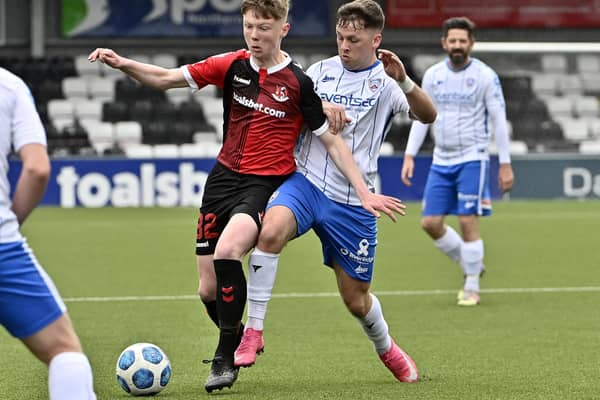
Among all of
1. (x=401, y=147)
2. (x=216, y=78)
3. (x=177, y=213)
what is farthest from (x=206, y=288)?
(x=401, y=147)

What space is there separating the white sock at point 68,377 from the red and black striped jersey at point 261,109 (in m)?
2.28

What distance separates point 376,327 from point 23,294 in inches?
108

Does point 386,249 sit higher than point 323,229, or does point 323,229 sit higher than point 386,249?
point 323,229

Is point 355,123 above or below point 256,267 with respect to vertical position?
above

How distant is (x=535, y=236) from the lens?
15602 mm

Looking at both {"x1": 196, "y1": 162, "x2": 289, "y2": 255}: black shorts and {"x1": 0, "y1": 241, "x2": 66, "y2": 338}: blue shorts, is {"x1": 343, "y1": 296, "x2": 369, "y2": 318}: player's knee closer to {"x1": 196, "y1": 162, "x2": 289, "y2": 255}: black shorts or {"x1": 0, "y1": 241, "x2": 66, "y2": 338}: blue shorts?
{"x1": 196, "y1": 162, "x2": 289, "y2": 255}: black shorts

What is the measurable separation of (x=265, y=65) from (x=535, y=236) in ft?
32.9

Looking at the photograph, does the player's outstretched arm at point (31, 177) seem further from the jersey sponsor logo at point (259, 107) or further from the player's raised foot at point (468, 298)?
the player's raised foot at point (468, 298)

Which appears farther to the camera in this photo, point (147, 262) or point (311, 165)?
point (147, 262)

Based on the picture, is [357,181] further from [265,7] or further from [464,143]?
[464,143]

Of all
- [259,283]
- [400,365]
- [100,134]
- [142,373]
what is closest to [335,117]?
[259,283]

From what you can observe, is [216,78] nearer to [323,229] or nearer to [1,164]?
[323,229]

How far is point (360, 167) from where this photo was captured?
6.30 m

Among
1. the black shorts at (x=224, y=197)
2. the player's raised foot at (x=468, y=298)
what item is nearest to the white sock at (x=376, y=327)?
the black shorts at (x=224, y=197)
